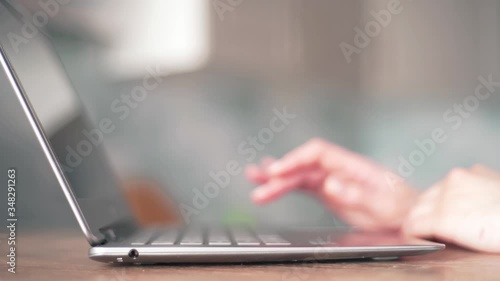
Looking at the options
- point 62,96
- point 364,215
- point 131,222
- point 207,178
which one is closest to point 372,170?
point 364,215

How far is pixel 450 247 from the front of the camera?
891 millimetres

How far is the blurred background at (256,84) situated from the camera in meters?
1.10

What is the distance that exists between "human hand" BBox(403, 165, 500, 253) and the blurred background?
0.05 metres

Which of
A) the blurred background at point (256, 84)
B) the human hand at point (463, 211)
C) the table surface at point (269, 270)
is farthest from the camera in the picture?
the blurred background at point (256, 84)

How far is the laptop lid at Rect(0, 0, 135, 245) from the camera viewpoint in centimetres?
71

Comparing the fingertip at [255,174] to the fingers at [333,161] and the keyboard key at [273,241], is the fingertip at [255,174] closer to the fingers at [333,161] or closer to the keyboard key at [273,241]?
the fingers at [333,161]

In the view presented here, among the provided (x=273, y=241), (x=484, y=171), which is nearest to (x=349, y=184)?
(x=484, y=171)

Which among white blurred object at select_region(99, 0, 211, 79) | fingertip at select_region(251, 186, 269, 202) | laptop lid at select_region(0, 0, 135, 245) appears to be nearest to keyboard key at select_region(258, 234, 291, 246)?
laptop lid at select_region(0, 0, 135, 245)

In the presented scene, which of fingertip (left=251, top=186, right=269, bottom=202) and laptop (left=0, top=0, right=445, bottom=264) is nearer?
laptop (left=0, top=0, right=445, bottom=264)

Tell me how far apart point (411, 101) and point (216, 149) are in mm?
365

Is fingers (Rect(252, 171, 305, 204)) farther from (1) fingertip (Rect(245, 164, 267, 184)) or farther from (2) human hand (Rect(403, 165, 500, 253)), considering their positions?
(2) human hand (Rect(403, 165, 500, 253))

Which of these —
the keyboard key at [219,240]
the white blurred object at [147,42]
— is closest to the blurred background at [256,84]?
the white blurred object at [147,42]

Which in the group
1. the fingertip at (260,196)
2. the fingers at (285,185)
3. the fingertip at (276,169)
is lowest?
the fingertip at (260,196)

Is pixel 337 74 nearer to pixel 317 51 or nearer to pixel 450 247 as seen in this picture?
pixel 317 51
